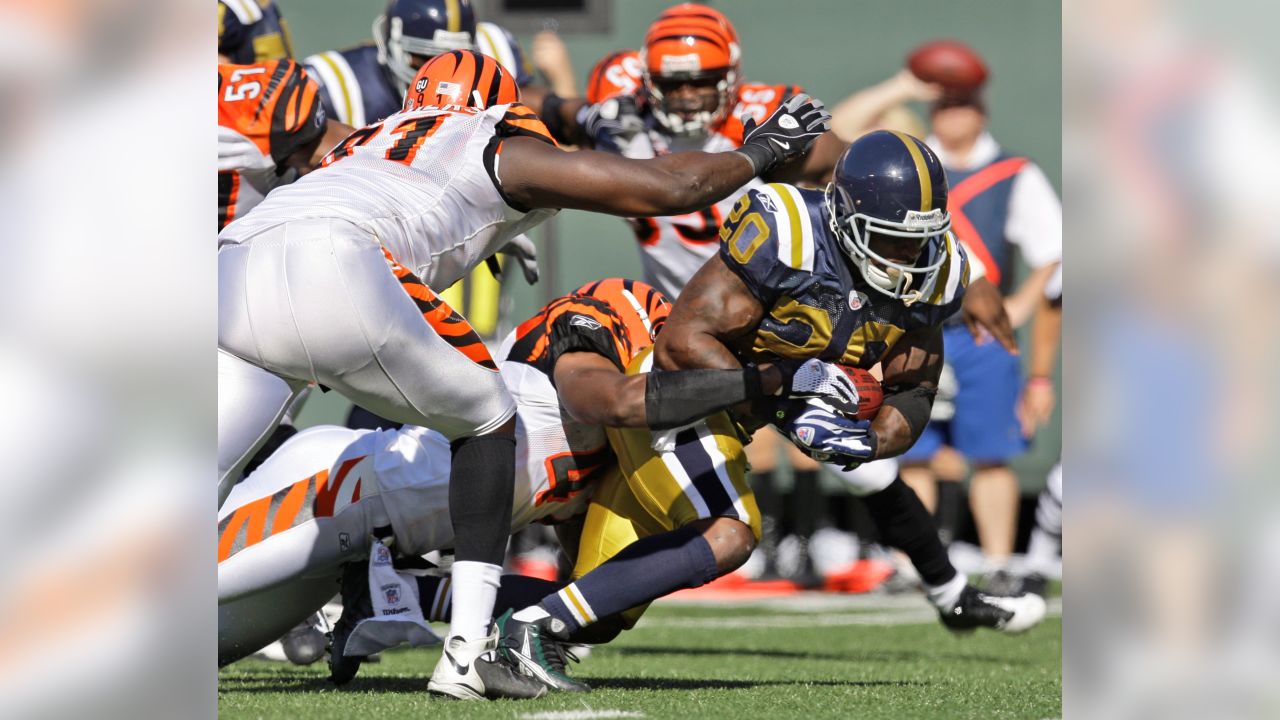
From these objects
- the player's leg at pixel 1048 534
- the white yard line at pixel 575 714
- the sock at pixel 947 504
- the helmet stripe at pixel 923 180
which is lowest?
the sock at pixel 947 504

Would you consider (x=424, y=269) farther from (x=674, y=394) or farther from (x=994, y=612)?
(x=994, y=612)

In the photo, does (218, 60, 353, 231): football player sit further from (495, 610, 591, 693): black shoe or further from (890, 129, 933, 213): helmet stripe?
(890, 129, 933, 213): helmet stripe

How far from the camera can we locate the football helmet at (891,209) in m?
3.79

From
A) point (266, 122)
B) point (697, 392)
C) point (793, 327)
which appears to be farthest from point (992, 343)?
point (697, 392)

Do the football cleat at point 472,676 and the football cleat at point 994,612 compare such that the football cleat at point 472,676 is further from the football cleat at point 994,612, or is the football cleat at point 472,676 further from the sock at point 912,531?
the football cleat at point 994,612

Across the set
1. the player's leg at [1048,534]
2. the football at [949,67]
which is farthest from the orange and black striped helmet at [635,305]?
the football at [949,67]

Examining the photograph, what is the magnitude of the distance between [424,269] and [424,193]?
18 cm

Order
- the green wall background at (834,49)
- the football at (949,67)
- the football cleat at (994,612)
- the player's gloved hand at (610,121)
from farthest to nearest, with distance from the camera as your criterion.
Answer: the green wall background at (834,49) → the football at (949,67) → the player's gloved hand at (610,121) → the football cleat at (994,612)

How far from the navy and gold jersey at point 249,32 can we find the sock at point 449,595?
2.65 m

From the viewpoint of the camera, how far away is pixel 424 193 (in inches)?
144
